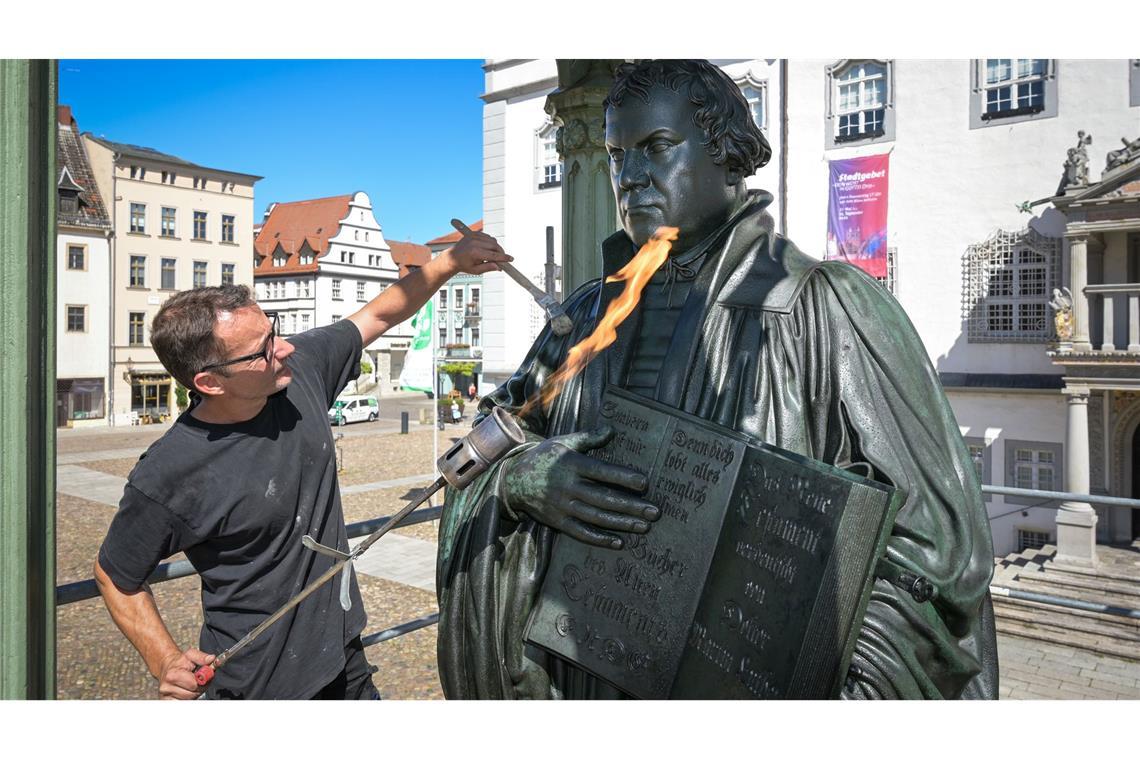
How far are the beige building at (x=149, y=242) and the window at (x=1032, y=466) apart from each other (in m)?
23.0

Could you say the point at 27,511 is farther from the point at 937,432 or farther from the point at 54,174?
the point at 937,432

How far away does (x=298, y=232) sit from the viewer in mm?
34094

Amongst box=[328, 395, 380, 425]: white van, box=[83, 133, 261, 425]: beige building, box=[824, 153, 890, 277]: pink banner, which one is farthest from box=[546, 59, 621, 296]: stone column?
box=[328, 395, 380, 425]: white van

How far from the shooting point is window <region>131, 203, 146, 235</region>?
25516 mm

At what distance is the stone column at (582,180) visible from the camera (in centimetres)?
344

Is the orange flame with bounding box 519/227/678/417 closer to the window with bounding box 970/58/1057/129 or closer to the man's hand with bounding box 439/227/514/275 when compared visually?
the man's hand with bounding box 439/227/514/275

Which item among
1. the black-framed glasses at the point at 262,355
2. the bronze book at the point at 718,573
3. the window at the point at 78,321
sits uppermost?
the window at the point at 78,321

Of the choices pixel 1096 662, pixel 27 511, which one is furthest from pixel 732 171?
pixel 1096 662

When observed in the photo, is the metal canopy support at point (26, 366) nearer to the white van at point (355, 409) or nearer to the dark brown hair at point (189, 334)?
the dark brown hair at point (189, 334)

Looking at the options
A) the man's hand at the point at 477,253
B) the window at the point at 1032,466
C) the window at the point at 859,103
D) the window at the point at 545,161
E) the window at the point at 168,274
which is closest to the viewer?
the man's hand at the point at 477,253

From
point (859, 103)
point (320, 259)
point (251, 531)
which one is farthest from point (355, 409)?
point (251, 531)

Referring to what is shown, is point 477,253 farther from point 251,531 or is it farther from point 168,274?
point 168,274

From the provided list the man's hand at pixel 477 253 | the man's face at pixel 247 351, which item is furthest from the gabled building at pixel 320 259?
the man's face at pixel 247 351

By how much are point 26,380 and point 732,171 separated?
4.69 ft
